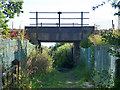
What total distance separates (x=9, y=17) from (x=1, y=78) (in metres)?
5.26

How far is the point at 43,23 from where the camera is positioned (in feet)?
52.3

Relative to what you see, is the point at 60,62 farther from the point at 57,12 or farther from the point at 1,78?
the point at 1,78

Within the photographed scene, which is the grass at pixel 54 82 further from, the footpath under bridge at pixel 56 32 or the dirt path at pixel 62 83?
the footpath under bridge at pixel 56 32

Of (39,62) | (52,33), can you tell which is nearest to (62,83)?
(39,62)

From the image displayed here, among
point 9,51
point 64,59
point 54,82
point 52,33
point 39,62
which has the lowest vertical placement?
point 64,59

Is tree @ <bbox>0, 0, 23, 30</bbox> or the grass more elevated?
tree @ <bbox>0, 0, 23, 30</bbox>

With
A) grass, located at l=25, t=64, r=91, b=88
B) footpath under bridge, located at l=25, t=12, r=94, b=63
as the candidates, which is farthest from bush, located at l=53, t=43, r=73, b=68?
grass, located at l=25, t=64, r=91, b=88

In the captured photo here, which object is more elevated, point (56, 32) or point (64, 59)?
point (56, 32)

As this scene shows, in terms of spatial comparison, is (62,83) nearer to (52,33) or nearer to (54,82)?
(54,82)

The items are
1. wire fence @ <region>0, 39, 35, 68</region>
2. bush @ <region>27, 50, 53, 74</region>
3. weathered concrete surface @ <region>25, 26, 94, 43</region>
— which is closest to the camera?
wire fence @ <region>0, 39, 35, 68</region>

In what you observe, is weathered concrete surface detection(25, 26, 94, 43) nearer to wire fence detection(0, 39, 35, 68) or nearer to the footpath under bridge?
the footpath under bridge

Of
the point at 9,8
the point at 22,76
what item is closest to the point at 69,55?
the point at 9,8

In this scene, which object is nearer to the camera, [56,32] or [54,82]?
[54,82]

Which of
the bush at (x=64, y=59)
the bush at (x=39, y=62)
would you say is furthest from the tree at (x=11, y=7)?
the bush at (x=64, y=59)
